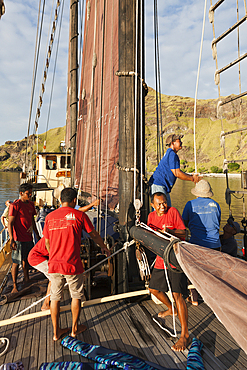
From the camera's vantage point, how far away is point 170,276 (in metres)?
2.50

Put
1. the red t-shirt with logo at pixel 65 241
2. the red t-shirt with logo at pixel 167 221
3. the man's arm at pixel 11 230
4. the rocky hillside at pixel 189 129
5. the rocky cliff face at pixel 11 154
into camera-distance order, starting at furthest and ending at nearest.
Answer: the rocky cliff face at pixel 11 154
the rocky hillside at pixel 189 129
the man's arm at pixel 11 230
the red t-shirt with logo at pixel 167 221
the red t-shirt with logo at pixel 65 241

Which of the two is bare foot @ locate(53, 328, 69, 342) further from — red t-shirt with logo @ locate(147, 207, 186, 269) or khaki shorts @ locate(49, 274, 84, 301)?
red t-shirt with logo @ locate(147, 207, 186, 269)

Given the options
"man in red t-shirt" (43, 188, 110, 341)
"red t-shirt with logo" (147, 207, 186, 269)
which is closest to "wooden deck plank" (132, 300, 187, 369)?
"red t-shirt with logo" (147, 207, 186, 269)

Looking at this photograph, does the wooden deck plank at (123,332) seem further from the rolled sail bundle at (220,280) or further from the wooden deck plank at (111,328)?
the rolled sail bundle at (220,280)

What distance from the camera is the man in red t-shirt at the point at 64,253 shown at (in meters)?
2.32

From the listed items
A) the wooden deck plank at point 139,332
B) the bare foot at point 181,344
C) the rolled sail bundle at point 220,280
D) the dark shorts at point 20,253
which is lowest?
the wooden deck plank at point 139,332

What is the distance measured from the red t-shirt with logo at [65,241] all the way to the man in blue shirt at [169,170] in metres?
1.32

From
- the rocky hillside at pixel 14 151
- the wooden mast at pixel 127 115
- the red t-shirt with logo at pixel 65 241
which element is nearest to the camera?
the red t-shirt with logo at pixel 65 241

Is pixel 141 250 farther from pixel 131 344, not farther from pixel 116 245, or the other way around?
pixel 131 344

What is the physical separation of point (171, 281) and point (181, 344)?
1.85 ft

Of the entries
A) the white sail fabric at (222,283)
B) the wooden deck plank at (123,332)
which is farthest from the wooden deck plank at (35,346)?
the white sail fabric at (222,283)

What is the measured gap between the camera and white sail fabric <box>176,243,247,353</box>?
50.5 inches

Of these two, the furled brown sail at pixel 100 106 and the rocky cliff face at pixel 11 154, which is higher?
the rocky cliff face at pixel 11 154

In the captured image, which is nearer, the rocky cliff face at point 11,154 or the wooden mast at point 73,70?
the wooden mast at point 73,70
